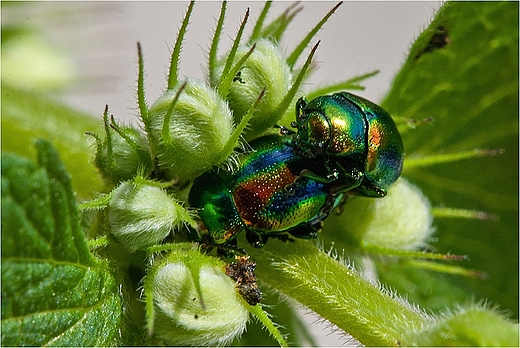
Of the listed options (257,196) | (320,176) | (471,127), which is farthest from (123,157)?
(471,127)

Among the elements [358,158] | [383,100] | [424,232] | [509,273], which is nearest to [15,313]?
[358,158]

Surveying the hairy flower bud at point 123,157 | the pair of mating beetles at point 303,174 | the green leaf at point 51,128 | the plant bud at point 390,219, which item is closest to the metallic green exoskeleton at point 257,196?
the pair of mating beetles at point 303,174

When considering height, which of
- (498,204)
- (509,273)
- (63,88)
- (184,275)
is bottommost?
(63,88)

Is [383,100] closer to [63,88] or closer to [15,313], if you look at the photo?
[15,313]

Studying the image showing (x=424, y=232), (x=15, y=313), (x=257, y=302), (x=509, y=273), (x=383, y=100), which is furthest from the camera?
(x=509, y=273)

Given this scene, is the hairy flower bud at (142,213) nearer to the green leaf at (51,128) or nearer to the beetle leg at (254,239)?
the beetle leg at (254,239)
